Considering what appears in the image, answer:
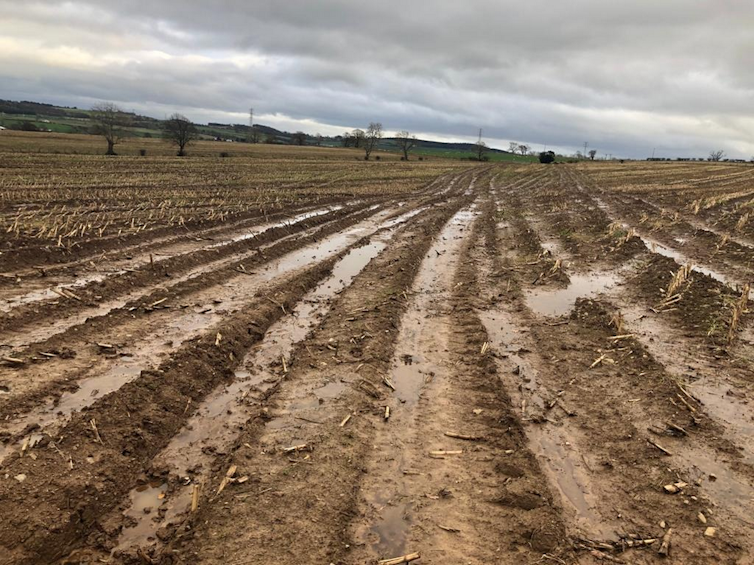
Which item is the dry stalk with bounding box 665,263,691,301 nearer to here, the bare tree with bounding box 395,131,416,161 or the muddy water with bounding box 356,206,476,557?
the muddy water with bounding box 356,206,476,557

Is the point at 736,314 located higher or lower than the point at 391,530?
higher

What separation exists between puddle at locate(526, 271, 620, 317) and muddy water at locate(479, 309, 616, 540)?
5.74 feet

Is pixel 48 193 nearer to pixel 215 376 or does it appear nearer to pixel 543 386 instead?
pixel 215 376

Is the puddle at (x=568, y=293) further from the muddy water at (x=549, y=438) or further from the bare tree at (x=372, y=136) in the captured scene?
the bare tree at (x=372, y=136)

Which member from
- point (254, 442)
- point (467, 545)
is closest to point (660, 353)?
point (467, 545)

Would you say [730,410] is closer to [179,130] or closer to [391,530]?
[391,530]

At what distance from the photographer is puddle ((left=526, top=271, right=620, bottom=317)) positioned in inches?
397

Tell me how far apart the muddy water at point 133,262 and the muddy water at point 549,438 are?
8.39 meters

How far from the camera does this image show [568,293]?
11156mm

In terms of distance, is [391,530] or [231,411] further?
[231,411]

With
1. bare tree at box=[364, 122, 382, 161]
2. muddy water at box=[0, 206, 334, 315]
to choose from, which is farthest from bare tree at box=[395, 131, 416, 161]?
muddy water at box=[0, 206, 334, 315]

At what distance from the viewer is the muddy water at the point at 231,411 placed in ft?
14.7

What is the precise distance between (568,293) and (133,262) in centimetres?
1054

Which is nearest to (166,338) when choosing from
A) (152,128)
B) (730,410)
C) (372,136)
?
(730,410)
